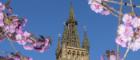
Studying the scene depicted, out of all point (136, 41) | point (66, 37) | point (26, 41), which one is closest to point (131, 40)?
point (136, 41)

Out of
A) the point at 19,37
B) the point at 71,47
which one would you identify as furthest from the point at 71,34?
the point at 19,37

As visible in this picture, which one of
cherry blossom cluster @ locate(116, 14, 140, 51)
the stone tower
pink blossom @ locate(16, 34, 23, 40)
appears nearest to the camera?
cherry blossom cluster @ locate(116, 14, 140, 51)

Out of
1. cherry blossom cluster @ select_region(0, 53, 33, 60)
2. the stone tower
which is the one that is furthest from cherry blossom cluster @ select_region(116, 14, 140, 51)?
the stone tower

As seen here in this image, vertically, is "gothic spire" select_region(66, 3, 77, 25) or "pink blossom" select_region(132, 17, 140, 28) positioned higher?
"gothic spire" select_region(66, 3, 77, 25)

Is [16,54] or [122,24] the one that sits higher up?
[122,24]

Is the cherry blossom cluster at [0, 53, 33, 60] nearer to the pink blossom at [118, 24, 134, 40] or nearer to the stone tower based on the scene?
the pink blossom at [118, 24, 134, 40]

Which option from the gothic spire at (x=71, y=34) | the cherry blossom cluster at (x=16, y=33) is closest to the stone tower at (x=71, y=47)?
the gothic spire at (x=71, y=34)

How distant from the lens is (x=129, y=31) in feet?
11.3

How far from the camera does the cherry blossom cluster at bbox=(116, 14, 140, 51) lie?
3354mm

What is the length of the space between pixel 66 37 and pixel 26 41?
194ft

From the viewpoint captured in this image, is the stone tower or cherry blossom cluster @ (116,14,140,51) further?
the stone tower

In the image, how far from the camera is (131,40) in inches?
130

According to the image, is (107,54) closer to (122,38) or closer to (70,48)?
(122,38)

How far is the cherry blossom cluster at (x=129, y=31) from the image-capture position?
3.35 m
